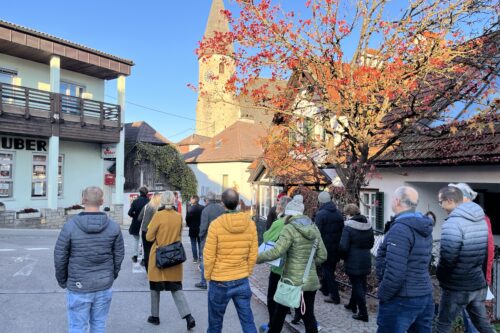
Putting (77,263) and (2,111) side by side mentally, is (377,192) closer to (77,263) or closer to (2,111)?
(77,263)

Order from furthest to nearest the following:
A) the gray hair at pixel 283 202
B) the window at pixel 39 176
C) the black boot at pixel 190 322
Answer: the window at pixel 39 176 → the gray hair at pixel 283 202 → the black boot at pixel 190 322

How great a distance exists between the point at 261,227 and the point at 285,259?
27.3 ft

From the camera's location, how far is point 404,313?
3717 millimetres

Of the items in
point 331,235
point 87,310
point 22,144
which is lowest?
point 87,310

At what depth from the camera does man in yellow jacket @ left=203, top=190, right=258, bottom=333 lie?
419 cm

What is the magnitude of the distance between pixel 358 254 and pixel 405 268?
2.23 m

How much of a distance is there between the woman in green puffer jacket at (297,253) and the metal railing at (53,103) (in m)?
14.6

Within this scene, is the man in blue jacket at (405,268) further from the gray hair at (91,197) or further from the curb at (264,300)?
the gray hair at (91,197)

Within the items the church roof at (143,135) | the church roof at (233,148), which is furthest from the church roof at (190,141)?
the church roof at (143,135)

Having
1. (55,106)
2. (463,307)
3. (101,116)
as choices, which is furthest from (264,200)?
(463,307)

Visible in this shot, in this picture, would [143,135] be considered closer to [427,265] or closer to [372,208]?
[372,208]

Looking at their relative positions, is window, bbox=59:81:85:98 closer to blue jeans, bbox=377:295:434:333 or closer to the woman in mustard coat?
the woman in mustard coat

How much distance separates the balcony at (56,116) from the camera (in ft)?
51.2

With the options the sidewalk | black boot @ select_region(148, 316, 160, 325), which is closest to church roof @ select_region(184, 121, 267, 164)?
the sidewalk
